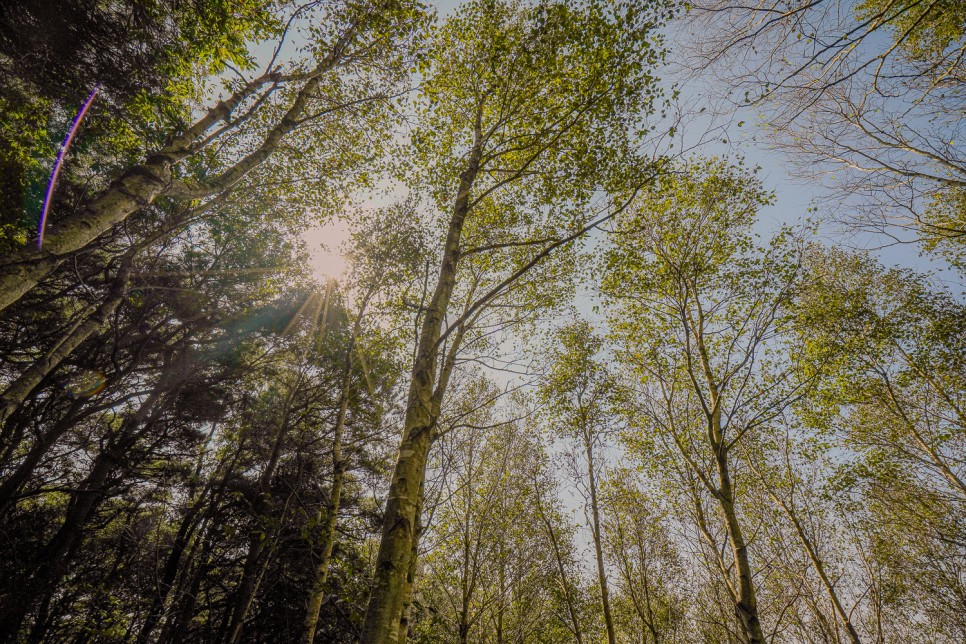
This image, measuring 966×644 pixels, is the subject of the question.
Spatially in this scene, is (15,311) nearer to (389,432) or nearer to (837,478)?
(389,432)

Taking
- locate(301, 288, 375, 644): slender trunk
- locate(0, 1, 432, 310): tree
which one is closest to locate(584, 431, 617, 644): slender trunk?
locate(301, 288, 375, 644): slender trunk

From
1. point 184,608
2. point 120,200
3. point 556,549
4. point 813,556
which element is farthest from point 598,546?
point 120,200

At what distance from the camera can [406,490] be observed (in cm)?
267

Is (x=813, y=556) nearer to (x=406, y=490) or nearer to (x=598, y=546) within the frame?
(x=598, y=546)

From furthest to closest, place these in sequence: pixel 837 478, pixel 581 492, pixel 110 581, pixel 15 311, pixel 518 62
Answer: pixel 581 492 < pixel 837 478 < pixel 15 311 < pixel 110 581 < pixel 518 62

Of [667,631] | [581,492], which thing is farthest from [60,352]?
[667,631]

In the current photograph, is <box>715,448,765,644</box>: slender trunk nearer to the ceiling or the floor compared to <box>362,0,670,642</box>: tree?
nearer to the floor

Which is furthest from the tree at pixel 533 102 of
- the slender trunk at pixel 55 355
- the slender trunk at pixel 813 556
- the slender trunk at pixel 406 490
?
the slender trunk at pixel 813 556

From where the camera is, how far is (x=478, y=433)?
1241 centimetres

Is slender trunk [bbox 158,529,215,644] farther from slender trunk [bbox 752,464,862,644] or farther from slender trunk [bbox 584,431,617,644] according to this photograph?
slender trunk [bbox 752,464,862,644]

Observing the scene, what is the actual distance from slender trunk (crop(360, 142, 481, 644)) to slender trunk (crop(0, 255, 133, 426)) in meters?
3.62

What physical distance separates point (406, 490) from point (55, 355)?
15.9 ft

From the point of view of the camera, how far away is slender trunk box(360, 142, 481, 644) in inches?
87.4

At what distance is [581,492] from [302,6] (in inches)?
603
